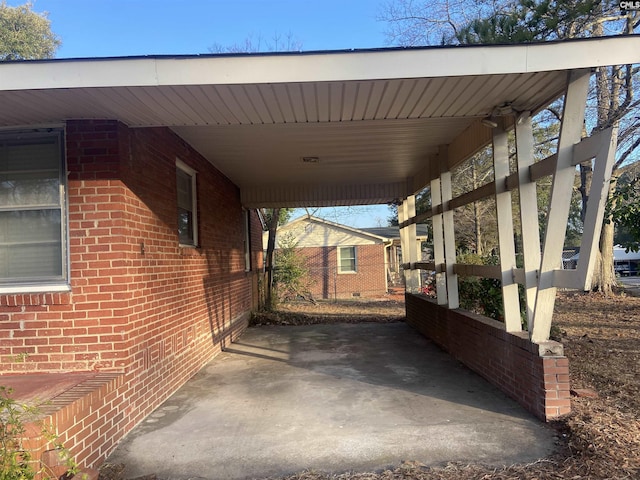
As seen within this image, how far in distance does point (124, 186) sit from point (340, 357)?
14.1 ft

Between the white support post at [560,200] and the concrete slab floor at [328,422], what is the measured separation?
0.95 m

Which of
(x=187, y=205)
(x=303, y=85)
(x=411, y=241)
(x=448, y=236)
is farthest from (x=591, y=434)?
(x=411, y=241)

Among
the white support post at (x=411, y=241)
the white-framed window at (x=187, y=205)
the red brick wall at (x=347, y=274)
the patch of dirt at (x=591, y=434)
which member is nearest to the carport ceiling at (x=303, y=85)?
the white-framed window at (x=187, y=205)

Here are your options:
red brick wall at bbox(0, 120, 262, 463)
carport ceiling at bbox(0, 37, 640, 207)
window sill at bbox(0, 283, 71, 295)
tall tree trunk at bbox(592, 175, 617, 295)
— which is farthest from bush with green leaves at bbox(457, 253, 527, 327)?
tall tree trunk at bbox(592, 175, 617, 295)

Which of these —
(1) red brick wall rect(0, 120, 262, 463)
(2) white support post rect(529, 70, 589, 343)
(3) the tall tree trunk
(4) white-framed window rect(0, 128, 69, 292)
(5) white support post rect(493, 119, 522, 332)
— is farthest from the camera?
(3) the tall tree trunk

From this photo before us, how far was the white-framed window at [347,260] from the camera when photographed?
2409cm

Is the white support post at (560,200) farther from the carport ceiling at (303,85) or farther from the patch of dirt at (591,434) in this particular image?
the patch of dirt at (591,434)

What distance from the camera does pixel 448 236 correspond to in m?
6.98

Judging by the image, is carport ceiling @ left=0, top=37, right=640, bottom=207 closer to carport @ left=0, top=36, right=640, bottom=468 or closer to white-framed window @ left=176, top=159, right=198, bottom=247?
carport @ left=0, top=36, right=640, bottom=468

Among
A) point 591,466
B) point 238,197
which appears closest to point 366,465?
point 591,466

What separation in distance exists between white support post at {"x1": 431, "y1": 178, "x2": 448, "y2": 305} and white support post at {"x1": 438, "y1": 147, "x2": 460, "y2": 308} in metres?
0.32

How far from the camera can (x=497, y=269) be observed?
16.5ft

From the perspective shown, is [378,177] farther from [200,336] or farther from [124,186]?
[124,186]

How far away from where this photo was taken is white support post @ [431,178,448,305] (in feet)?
24.8
